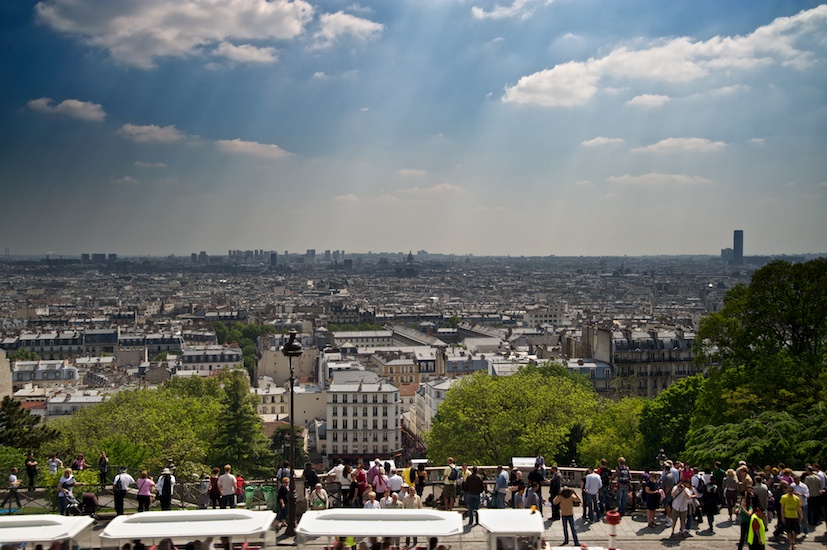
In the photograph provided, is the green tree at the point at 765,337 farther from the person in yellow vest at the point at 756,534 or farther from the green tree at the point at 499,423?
the person in yellow vest at the point at 756,534

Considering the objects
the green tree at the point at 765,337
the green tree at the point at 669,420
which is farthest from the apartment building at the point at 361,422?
the green tree at the point at 765,337

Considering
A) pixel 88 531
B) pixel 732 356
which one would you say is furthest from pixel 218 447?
pixel 88 531

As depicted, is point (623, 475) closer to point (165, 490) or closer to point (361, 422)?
point (165, 490)

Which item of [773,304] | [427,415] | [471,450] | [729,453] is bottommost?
[427,415]

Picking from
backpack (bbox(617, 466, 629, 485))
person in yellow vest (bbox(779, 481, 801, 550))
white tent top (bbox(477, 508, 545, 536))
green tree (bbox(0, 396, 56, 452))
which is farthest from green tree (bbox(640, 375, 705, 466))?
green tree (bbox(0, 396, 56, 452))

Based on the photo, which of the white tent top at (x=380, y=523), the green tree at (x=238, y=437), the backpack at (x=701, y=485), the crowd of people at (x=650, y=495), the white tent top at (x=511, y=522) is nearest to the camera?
the white tent top at (x=380, y=523)

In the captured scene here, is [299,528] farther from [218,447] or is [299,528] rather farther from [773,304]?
[218,447]
